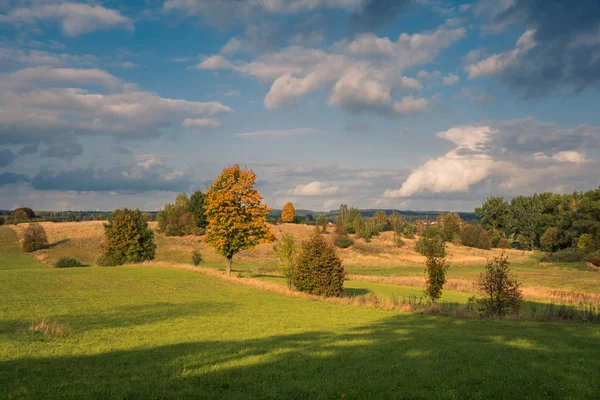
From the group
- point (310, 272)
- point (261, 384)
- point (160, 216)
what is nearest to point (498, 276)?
point (310, 272)

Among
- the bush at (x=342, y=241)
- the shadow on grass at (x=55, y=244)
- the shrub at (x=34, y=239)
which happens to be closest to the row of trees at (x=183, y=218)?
the shadow on grass at (x=55, y=244)

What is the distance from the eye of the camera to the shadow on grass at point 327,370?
388 inches

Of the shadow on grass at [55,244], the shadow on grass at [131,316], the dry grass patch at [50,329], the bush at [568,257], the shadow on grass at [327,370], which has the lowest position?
the bush at [568,257]

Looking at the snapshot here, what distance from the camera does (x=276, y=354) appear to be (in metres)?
14.0

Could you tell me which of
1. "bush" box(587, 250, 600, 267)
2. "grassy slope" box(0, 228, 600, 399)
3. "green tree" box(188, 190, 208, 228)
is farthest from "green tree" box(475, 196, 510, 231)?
"grassy slope" box(0, 228, 600, 399)

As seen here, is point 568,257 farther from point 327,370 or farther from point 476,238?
point 327,370

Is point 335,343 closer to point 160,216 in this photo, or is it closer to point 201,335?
point 201,335

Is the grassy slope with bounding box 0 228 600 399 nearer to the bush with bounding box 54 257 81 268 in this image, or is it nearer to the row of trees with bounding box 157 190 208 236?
the bush with bounding box 54 257 81 268

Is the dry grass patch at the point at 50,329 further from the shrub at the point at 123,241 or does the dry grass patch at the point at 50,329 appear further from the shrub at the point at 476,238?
the shrub at the point at 476,238

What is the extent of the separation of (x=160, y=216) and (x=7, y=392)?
105 m

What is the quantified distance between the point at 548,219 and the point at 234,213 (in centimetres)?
12677

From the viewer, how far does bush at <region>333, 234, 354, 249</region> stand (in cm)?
11012

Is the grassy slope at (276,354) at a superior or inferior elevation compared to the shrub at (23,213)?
inferior

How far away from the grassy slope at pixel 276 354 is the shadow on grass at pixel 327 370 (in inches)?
1.5
